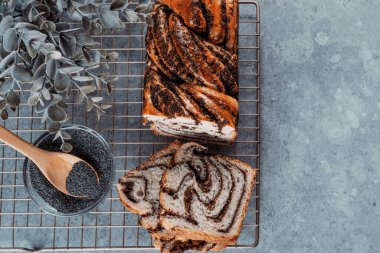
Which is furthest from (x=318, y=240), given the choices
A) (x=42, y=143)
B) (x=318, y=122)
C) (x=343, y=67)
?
(x=42, y=143)

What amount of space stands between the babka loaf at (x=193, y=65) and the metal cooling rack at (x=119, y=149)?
15.0 inches

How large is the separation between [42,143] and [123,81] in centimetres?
55

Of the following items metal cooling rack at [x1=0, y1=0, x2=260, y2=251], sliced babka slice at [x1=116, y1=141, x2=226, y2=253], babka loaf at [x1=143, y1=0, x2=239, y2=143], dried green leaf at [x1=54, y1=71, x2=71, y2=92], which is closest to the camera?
dried green leaf at [x1=54, y1=71, x2=71, y2=92]

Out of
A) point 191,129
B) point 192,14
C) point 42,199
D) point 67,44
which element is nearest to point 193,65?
point 192,14

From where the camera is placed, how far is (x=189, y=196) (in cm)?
Answer: 253

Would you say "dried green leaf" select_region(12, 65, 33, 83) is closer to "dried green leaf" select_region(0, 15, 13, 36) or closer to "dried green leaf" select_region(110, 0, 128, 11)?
"dried green leaf" select_region(0, 15, 13, 36)

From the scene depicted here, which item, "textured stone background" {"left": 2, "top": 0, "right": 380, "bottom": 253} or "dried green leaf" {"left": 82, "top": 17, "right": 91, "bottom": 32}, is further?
"textured stone background" {"left": 2, "top": 0, "right": 380, "bottom": 253}

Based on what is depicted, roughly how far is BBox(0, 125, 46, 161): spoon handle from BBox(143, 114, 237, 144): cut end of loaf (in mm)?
546

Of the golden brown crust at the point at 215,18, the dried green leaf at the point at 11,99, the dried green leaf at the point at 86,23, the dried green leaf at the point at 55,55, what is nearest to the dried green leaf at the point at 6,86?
the dried green leaf at the point at 11,99

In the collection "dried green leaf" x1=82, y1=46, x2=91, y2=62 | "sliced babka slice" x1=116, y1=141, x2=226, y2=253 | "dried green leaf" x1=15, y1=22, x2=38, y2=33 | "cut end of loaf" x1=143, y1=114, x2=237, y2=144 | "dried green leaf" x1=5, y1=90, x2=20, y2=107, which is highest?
"dried green leaf" x1=15, y1=22, x2=38, y2=33

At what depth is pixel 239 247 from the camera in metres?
2.79

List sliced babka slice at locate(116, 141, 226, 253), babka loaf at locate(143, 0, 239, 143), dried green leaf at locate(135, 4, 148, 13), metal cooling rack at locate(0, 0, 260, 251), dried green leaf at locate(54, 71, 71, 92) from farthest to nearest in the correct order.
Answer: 1. metal cooling rack at locate(0, 0, 260, 251)
2. sliced babka slice at locate(116, 141, 226, 253)
3. babka loaf at locate(143, 0, 239, 143)
4. dried green leaf at locate(135, 4, 148, 13)
5. dried green leaf at locate(54, 71, 71, 92)

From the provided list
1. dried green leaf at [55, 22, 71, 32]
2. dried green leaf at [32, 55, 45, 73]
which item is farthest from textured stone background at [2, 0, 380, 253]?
dried green leaf at [32, 55, 45, 73]

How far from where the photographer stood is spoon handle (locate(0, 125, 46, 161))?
2512mm
